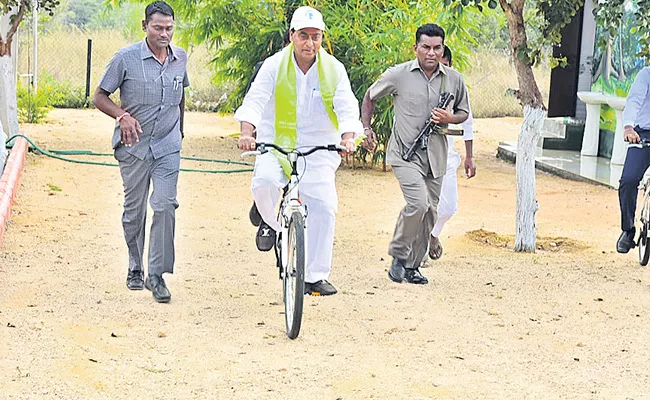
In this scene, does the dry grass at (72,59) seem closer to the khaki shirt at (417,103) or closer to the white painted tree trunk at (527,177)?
the white painted tree trunk at (527,177)

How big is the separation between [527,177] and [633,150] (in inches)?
36.5

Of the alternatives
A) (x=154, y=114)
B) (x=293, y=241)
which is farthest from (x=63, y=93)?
(x=293, y=241)

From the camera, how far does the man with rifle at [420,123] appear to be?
802cm

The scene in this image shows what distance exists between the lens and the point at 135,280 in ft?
25.2

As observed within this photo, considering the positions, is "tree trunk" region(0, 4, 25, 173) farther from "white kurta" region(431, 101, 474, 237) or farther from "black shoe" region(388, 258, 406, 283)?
"black shoe" region(388, 258, 406, 283)

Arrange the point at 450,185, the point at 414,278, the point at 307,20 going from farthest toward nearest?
the point at 450,185, the point at 414,278, the point at 307,20

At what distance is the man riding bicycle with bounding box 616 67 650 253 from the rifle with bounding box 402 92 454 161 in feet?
5.28

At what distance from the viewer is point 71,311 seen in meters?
7.02

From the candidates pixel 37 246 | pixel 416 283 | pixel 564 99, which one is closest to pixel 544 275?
pixel 416 283

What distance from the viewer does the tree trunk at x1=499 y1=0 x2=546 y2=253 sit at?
9.62 metres

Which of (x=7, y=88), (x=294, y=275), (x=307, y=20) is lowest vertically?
(x=294, y=275)

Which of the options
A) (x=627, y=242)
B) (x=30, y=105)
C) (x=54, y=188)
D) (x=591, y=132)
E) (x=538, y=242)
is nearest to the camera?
(x=627, y=242)

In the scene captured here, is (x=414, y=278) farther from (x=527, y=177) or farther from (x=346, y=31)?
(x=346, y=31)

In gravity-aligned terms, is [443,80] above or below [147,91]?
above
